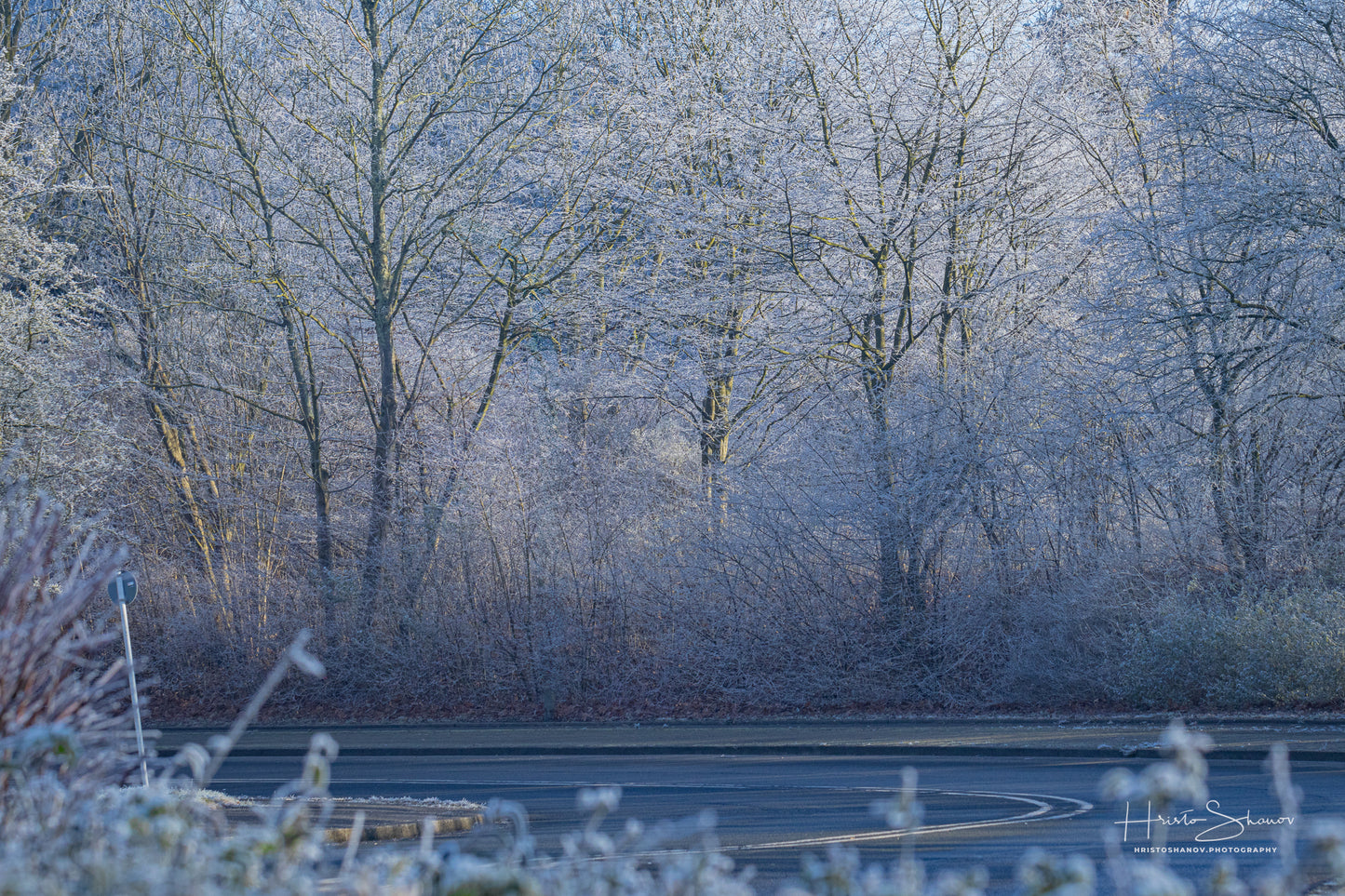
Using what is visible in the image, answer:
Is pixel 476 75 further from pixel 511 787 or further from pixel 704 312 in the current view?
pixel 511 787

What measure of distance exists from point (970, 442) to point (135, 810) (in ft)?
55.0

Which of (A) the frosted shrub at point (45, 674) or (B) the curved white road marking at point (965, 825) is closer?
(A) the frosted shrub at point (45, 674)

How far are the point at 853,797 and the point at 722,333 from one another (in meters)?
12.1

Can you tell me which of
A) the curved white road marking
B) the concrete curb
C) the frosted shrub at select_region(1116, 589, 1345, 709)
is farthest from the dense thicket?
the concrete curb

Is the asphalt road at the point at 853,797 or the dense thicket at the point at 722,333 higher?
the dense thicket at the point at 722,333
